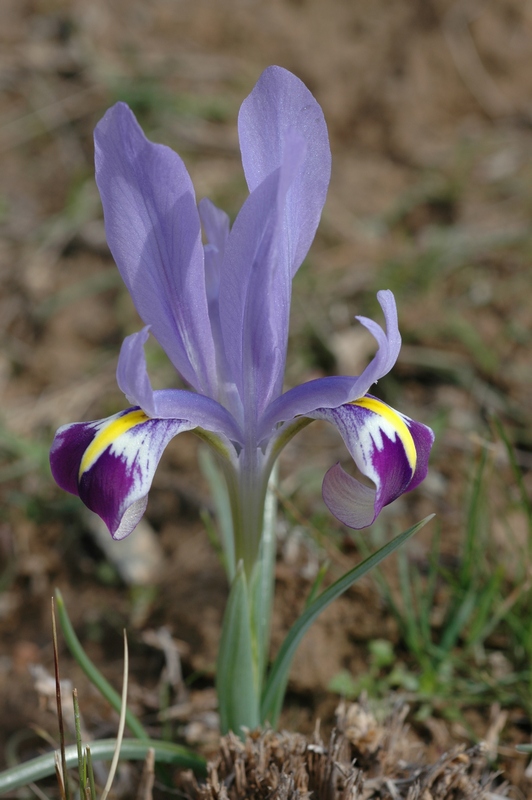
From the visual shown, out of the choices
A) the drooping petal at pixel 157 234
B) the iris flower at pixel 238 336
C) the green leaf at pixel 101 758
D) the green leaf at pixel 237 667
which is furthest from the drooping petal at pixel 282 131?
the green leaf at pixel 101 758

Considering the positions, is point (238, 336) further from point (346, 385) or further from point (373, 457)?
point (373, 457)

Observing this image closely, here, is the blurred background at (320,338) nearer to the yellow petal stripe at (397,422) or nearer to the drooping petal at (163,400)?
the yellow petal stripe at (397,422)

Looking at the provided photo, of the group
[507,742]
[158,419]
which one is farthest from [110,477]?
[507,742]

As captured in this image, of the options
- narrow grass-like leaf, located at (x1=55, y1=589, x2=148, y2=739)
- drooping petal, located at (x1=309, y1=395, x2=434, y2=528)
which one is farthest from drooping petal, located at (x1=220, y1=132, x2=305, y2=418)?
narrow grass-like leaf, located at (x1=55, y1=589, x2=148, y2=739)

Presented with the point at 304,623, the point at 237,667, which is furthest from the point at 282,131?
the point at 237,667

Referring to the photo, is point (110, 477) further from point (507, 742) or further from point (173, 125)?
point (173, 125)

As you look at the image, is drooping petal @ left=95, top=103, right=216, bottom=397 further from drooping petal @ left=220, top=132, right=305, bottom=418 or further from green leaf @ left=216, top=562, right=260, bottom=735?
green leaf @ left=216, top=562, right=260, bottom=735
